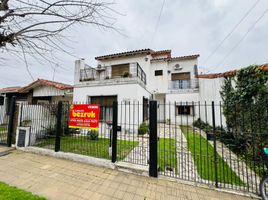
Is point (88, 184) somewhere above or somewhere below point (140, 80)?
below

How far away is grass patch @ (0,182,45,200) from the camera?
2730 millimetres

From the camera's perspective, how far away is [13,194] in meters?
2.85

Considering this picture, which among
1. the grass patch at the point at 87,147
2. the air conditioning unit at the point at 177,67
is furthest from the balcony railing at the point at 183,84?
Result: the grass patch at the point at 87,147

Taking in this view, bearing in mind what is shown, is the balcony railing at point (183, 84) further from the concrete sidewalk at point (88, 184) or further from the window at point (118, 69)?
the concrete sidewalk at point (88, 184)

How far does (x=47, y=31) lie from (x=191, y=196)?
5055 mm

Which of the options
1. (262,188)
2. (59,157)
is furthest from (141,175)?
(59,157)

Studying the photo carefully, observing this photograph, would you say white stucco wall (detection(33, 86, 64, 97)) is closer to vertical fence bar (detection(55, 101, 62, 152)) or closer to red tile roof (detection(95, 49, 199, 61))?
red tile roof (detection(95, 49, 199, 61))

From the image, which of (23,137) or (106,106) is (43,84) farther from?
(23,137)

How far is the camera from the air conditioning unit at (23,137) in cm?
600

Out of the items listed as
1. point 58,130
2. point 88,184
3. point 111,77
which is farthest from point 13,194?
point 111,77

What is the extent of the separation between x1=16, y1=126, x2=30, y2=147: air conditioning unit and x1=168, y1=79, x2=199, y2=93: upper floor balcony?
13.4 metres

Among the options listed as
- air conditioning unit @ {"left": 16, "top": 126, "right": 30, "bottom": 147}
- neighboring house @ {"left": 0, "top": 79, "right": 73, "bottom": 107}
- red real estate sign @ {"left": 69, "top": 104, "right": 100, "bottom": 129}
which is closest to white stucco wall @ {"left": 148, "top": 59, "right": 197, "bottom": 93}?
neighboring house @ {"left": 0, "top": 79, "right": 73, "bottom": 107}

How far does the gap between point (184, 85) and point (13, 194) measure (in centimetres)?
1584

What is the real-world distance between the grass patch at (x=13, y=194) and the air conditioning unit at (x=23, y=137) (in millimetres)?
3402
